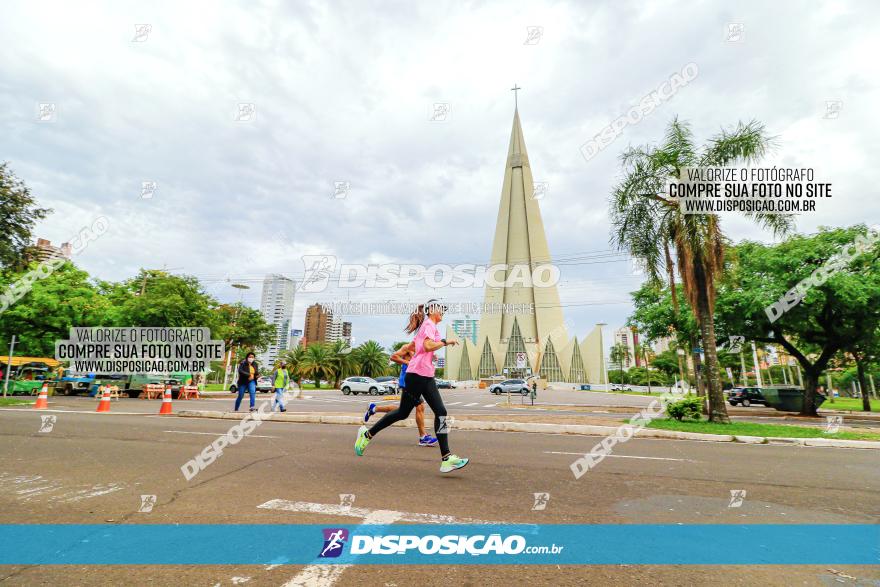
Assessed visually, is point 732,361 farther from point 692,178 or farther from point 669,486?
point 669,486

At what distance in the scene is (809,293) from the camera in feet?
52.1

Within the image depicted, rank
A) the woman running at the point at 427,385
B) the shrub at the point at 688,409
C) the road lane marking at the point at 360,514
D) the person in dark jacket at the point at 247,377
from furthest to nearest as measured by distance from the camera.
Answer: the shrub at the point at 688,409, the person in dark jacket at the point at 247,377, the woman running at the point at 427,385, the road lane marking at the point at 360,514

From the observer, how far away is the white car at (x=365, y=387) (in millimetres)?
34125

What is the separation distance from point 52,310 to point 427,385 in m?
29.4

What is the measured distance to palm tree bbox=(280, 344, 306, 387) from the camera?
161 ft

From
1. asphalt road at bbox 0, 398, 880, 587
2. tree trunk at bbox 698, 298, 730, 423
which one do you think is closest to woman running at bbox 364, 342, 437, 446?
asphalt road at bbox 0, 398, 880, 587

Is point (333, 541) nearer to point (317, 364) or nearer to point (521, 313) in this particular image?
point (317, 364)

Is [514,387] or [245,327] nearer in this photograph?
[514,387]

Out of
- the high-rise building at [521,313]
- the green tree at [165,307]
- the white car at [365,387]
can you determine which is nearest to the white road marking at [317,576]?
the green tree at [165,307]

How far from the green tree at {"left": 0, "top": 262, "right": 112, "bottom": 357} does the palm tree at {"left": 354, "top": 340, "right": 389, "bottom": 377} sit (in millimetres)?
30891

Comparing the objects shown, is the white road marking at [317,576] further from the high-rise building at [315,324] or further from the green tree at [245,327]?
the high-rise building at [315,324]

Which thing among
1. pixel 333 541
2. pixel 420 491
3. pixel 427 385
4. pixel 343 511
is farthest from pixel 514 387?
pixel 333 541

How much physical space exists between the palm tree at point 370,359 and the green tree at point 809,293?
43257 mm

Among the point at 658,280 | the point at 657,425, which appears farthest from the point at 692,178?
the point at 657,425
